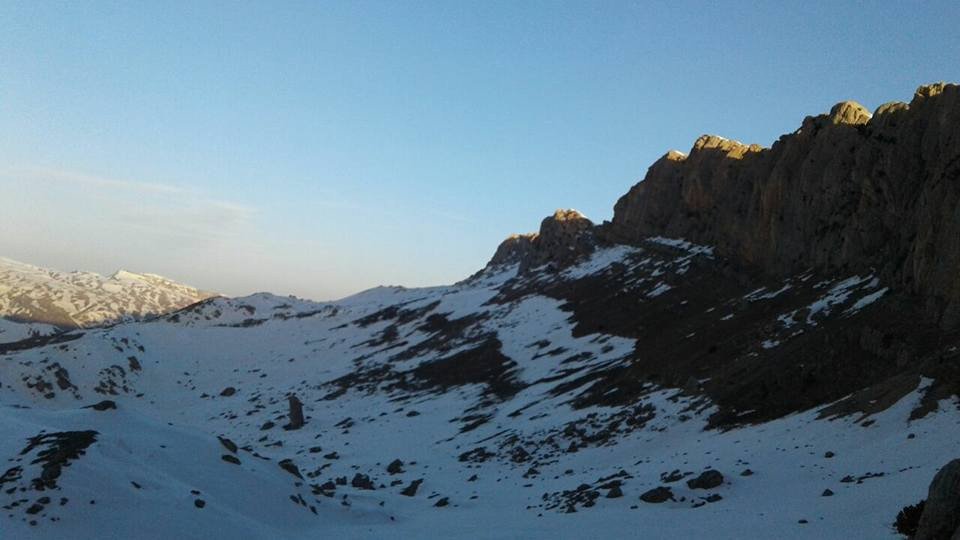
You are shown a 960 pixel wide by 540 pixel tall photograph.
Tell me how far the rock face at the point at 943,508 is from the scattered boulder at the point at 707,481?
10733mm

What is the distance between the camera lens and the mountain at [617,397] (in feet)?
63.4

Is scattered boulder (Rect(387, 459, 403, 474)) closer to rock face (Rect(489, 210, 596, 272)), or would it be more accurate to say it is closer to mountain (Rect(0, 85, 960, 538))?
mountain (Rect(0, 85, 960, 538))

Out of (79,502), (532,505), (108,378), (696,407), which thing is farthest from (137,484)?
(108,378)

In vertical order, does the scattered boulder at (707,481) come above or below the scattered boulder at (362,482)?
above

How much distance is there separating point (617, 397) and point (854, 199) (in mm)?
28778

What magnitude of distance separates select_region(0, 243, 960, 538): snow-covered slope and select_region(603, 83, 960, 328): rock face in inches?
124

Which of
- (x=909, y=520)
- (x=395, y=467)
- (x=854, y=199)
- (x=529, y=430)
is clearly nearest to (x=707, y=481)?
(x=909, y=520)

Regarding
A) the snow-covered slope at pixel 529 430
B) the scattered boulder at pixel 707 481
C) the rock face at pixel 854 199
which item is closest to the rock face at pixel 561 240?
the snow-covered slope at pixel 529 430

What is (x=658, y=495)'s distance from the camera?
22359mm

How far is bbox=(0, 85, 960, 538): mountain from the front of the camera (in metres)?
19.3

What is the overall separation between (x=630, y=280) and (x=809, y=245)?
91.9ft

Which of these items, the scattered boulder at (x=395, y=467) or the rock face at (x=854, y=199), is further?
the scattered boulder at (x=395, y=467)

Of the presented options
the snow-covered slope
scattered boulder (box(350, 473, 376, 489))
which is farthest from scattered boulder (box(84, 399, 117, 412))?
scattered boulder (box(350, 473, 376, 489))

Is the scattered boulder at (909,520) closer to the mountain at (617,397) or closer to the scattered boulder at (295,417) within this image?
the mountain at (617,397)
